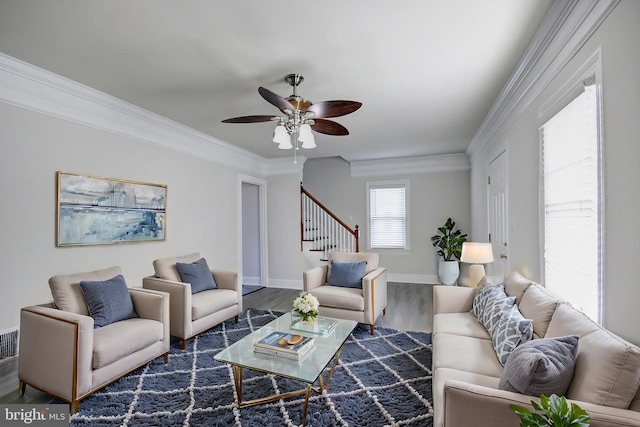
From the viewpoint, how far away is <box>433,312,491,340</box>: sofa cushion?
7.72ft

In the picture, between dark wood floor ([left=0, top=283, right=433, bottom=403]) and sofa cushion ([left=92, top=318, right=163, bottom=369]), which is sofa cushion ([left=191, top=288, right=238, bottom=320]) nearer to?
sofa cushion ([left=92, top=318, right=163, bottom=369])

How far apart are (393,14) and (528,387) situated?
208cm

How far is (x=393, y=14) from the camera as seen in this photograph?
1.94 metres

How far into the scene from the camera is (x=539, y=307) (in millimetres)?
1939

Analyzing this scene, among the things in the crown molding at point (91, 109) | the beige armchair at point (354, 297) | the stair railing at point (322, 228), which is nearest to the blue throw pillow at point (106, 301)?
the crown molding at point (91, 109)

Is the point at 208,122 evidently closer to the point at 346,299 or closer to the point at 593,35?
the point at 346,299

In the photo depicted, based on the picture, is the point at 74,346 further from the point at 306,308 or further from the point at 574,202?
the point at 574,202

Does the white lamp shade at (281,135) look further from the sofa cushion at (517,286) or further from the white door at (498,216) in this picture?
the white door at (498,216)

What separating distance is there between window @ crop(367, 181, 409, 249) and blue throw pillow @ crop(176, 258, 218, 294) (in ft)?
13.0

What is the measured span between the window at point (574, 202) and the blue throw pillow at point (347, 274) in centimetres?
200

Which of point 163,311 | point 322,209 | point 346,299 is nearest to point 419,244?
point 322,209

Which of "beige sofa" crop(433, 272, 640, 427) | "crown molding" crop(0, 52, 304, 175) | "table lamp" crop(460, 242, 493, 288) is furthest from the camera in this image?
"table lamp" crop(460, 242, 493, 288)

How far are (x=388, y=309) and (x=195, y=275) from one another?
2.66 meters

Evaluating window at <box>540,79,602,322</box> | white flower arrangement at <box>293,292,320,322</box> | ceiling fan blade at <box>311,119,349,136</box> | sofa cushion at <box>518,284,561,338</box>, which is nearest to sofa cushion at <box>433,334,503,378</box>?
sofa cushion at <box>518,284,561,338</box>
